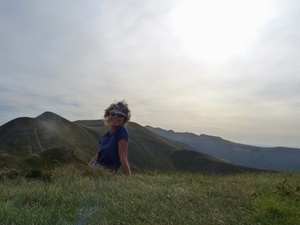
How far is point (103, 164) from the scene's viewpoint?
931cm

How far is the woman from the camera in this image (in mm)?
8648


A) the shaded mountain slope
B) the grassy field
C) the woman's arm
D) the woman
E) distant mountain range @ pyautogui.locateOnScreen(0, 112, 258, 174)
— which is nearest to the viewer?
the grassy field

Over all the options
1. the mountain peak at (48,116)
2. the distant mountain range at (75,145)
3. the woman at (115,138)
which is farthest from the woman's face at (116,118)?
the mountain peak at (48,116)

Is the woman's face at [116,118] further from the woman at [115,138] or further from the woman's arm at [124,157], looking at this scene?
the woman's arm at [124,157]

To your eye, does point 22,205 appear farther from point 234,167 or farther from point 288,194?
point 234,167

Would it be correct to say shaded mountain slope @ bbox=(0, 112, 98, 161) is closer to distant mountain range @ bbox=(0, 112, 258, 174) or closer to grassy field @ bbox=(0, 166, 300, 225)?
distant mountain range @ bbox=(0, 112, 258, 174)

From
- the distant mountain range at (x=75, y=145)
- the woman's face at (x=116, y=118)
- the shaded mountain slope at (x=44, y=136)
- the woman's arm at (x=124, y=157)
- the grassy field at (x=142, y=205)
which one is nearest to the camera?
the grassy field at (x=142, y=205)

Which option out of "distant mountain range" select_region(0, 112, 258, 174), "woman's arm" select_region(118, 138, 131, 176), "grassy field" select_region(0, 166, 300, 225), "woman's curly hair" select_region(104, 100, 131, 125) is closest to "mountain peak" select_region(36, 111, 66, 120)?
"distant mountain range" select_region(0, 112, 258, 174)

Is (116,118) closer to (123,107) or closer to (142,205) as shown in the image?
(123,107)

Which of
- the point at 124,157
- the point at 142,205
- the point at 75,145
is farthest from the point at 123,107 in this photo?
the point at 75,145

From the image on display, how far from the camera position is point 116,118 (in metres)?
9.00

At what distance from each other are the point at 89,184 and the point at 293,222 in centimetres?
378

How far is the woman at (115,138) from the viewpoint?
28.4ft

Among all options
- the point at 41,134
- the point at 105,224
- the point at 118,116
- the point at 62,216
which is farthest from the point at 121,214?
the point at 41,134
